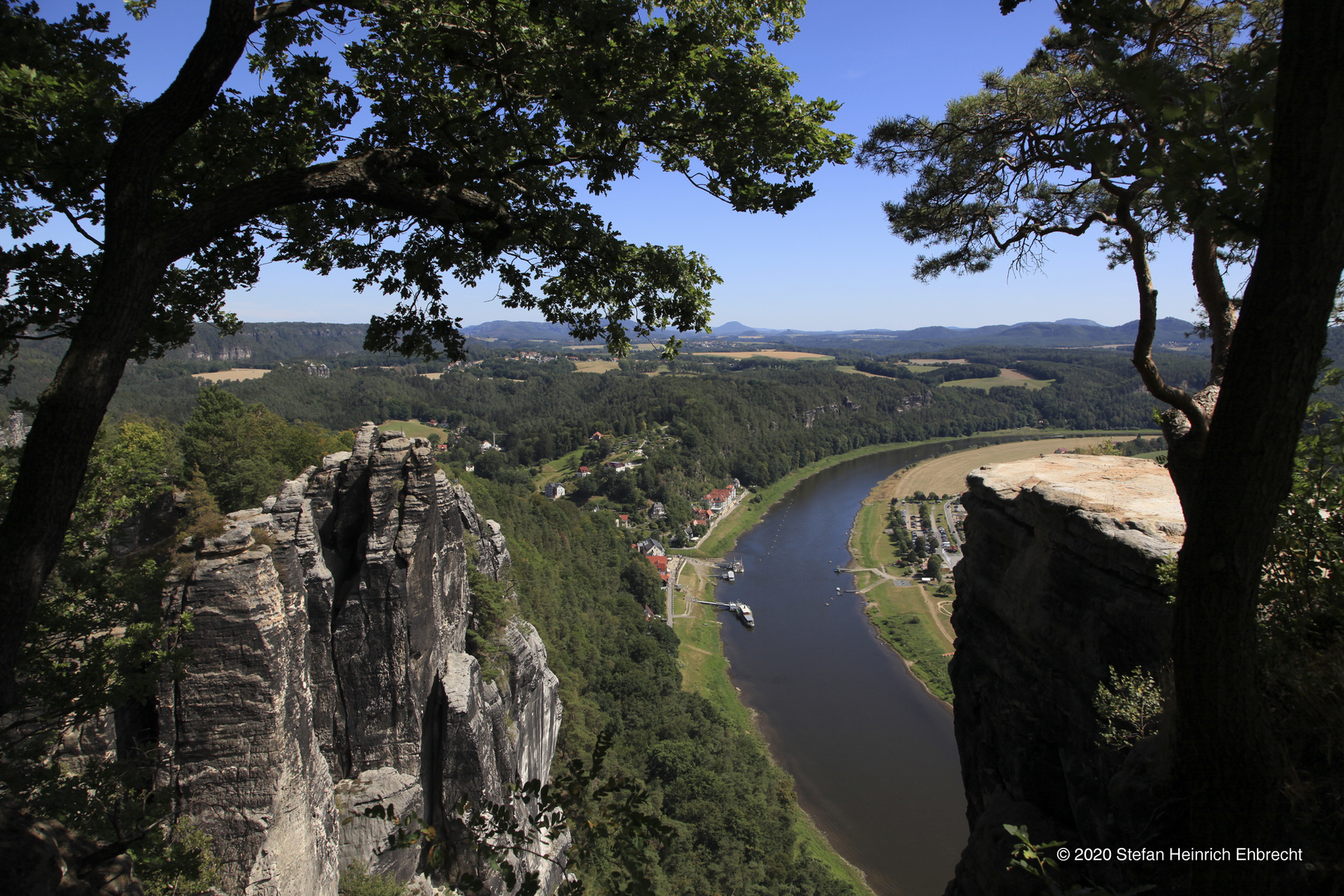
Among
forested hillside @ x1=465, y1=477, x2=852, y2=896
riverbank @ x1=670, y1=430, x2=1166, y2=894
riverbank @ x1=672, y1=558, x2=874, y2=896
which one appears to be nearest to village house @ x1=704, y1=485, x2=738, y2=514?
riverbank @ x1=670, y1=430, x2=1166, y2=894

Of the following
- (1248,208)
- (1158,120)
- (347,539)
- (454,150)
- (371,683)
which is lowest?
(371,683)

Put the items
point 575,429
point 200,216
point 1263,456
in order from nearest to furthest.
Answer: point 1263,456, point 200,216, point 575,429

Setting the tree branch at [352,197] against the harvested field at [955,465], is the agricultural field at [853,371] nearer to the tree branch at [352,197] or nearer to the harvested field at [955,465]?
the harvested field at [955,465]

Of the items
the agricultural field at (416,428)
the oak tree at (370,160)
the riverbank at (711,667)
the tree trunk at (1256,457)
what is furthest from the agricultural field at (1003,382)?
the tree trunk at (1256,457)

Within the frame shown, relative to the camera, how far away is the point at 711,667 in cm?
3775

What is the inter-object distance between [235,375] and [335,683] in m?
141

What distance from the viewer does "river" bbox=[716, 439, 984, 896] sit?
2453 centimetres

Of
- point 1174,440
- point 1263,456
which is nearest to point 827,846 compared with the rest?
point 1174,440

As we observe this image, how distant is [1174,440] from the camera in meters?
5.26

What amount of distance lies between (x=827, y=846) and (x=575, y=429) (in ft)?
273

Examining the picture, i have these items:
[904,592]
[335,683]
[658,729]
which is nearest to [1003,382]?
[904,592]

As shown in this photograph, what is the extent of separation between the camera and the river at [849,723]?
24.5m

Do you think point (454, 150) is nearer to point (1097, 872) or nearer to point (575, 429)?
point (1097, 872)

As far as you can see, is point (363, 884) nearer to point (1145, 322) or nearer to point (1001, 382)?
point (1145, 322)
